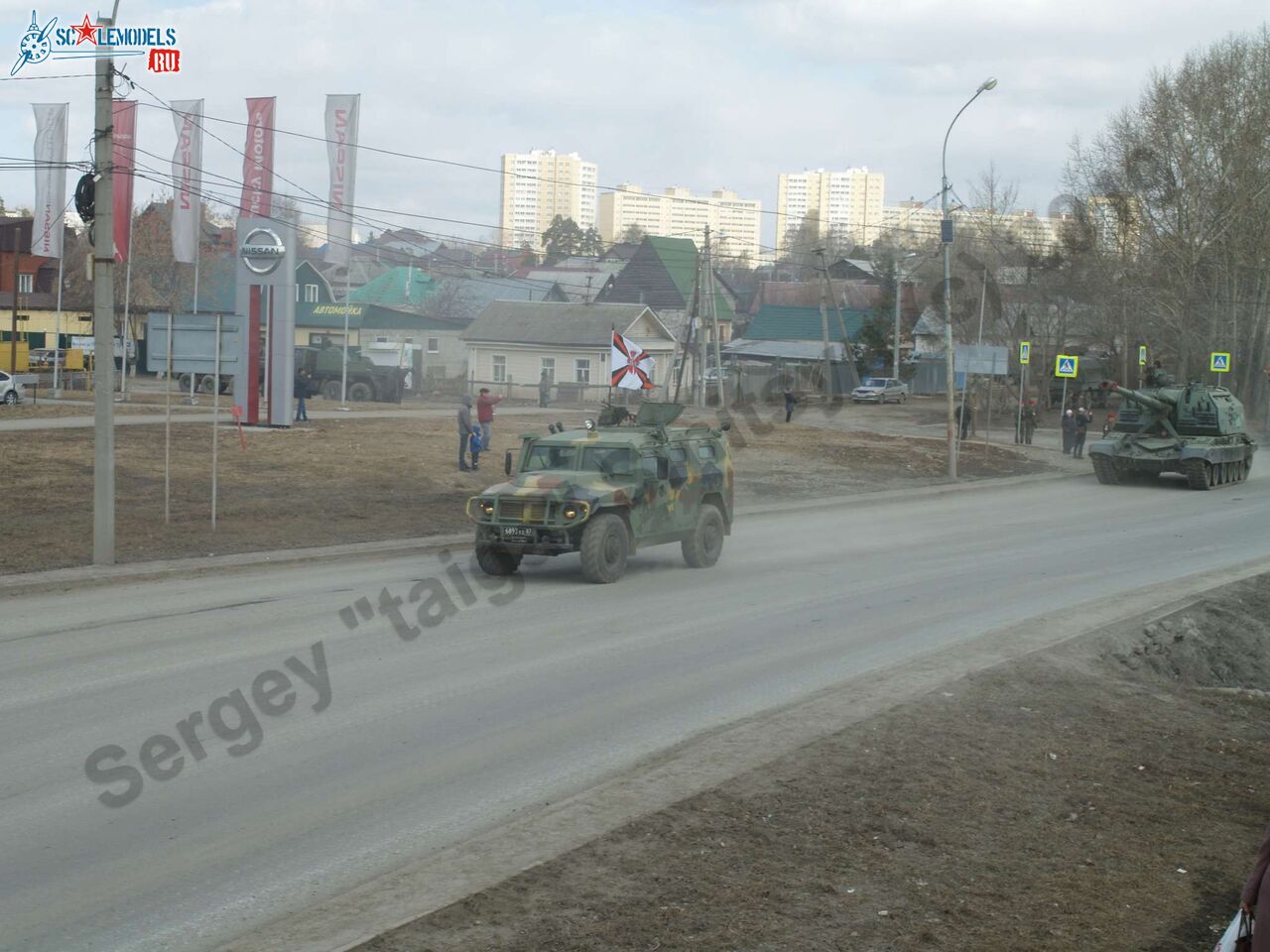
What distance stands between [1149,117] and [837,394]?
21.2 metres

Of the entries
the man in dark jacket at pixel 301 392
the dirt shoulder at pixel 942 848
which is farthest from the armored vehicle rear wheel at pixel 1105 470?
the dirt shoulder at pixel 942 848

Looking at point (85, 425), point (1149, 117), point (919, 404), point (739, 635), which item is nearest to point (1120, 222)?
point (1149, 117)

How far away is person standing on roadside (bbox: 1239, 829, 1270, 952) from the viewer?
11.0 feet

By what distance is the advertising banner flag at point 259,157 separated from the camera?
34.3 metres

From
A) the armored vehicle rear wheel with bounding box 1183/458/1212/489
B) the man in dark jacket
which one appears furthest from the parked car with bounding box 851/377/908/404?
the man in dark jacket

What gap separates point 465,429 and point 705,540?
37.1 feet

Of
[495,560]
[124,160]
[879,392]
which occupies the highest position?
[124,160]

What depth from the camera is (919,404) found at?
66.2 metres

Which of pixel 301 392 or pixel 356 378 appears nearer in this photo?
pixel 301 392

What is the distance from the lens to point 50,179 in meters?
38.8

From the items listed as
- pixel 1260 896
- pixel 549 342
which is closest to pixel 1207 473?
pixel 1260 896

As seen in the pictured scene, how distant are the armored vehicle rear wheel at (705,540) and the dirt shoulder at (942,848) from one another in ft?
25.4

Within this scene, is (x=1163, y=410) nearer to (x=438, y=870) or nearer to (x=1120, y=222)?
(x=1120, y=222)

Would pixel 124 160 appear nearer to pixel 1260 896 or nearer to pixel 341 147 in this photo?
pixel 341 147
